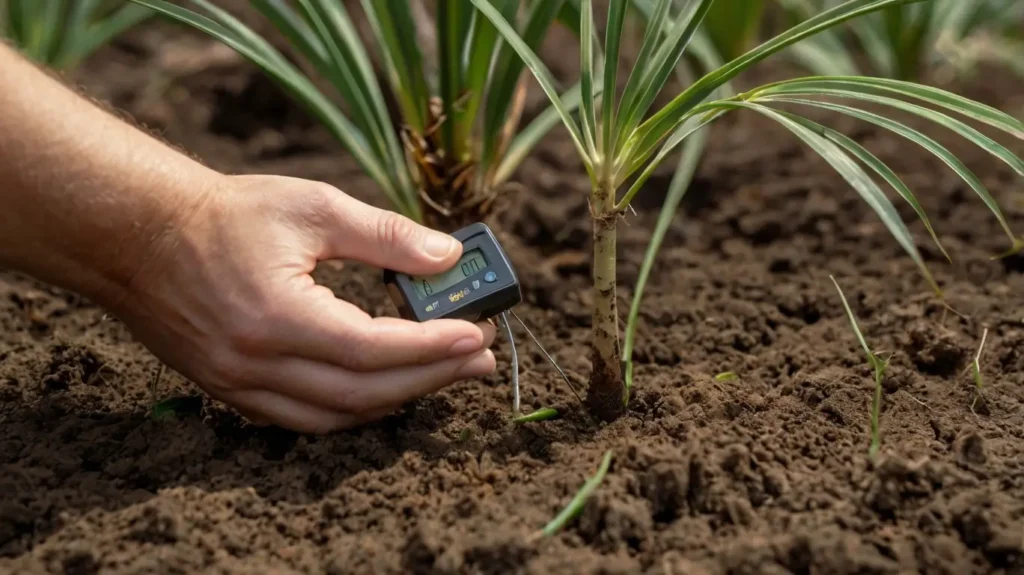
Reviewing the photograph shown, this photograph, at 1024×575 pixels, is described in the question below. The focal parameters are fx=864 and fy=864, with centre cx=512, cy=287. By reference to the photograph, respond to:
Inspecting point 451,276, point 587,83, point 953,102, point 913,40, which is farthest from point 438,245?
point 913,40

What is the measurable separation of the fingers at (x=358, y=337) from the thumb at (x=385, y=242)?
75 mm

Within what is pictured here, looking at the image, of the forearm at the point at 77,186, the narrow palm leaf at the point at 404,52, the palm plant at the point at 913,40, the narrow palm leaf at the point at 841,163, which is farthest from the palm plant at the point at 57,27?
the palm plant at the point at 913,40

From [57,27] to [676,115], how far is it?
1.54 meters

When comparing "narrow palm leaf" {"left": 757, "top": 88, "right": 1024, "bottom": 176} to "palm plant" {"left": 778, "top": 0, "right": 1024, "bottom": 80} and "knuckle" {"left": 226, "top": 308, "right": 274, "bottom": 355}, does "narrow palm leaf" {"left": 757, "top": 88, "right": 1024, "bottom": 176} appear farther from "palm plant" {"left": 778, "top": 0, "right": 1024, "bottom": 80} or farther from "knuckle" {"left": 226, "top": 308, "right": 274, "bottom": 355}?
"palm plant" {"left": 778, "top": 0, "right": 1024, "bottom": 80}

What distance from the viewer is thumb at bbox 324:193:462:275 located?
1.05 m

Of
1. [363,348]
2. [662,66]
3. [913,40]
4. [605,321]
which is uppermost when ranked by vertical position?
[913,40]

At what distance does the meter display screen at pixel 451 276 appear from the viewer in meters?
1.08

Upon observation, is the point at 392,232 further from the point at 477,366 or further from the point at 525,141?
the point at 525,141

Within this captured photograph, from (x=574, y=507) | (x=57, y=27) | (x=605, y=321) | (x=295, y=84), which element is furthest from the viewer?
(x=57, y=27)

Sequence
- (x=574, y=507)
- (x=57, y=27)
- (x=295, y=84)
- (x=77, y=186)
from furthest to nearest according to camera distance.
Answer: (x=57, y=27) < (x=295, y=84) < (x=77, y=186) < (x=574, y=507)

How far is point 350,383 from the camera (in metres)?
1.00

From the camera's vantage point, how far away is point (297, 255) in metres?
1.03

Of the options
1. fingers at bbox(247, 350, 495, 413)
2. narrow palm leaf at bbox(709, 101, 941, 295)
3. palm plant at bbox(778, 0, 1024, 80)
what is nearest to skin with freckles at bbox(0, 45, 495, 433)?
fingers at bbox(247, 350, 495, 413)

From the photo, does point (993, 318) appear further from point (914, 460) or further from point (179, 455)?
point (179, 455)
